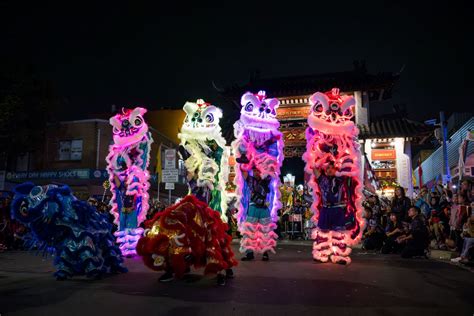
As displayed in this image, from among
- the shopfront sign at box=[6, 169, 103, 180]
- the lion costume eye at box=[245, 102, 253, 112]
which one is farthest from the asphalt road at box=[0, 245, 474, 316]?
the shopfront sign at box=[6, 169, 103, 180]

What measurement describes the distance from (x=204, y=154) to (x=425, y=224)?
15.7 feet

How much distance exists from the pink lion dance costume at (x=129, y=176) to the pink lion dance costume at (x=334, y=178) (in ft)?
11.3

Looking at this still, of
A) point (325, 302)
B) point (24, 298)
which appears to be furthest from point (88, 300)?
point (325, 302)

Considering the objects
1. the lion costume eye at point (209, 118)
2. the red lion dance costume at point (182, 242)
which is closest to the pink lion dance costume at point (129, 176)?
the lion costume eye at point (209, 118)

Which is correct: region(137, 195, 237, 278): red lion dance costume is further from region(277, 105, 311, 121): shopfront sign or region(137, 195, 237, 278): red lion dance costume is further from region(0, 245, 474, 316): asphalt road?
region(277, 105, 311, 121): shopfront sign

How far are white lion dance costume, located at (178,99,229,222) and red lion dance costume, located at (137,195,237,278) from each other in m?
3.52

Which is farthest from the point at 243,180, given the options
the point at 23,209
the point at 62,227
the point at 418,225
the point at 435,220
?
the point at 435,220

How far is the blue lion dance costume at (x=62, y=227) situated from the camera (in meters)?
4.81

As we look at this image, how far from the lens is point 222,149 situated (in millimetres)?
8867

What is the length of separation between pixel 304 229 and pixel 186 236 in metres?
11.8

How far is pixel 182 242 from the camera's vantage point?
454 cm

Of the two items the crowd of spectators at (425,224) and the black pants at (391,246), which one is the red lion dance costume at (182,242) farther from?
the black pants at (391,246)

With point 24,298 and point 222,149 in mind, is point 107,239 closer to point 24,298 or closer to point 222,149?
point 24,298

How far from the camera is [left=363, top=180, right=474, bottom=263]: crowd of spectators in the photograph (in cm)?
752
